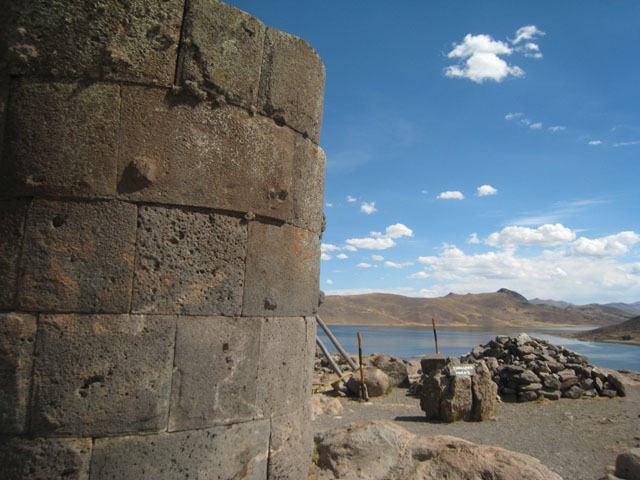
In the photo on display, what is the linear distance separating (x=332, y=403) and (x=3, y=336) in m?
8.50

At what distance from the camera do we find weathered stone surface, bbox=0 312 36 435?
279cm

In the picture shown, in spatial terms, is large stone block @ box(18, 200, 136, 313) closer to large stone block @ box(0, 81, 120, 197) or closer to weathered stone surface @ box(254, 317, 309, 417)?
large stone block @ box(0, 81, 120, 197)

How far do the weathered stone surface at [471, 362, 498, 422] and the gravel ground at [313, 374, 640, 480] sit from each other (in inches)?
8.0

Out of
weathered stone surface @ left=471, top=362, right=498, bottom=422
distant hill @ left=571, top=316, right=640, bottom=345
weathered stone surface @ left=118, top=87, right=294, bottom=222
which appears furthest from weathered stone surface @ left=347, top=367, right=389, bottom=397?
distant hill @ left=571, top=316, right=640, bottom=345

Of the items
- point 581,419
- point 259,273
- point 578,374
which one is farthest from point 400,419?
point 259,273

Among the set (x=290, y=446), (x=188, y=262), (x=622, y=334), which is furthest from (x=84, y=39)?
(x=622, y=334)

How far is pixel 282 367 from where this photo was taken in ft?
11.7

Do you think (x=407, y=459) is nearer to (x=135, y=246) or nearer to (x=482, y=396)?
(x=135, y=246)

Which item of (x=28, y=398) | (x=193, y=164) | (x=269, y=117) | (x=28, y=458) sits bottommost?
(x=28, y=458)

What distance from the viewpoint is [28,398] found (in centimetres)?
280

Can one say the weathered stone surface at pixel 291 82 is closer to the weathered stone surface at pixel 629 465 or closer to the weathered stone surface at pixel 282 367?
the weathered stone surface at pixel 282 367

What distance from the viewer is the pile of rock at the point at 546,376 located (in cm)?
1234

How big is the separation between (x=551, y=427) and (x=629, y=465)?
162 inches

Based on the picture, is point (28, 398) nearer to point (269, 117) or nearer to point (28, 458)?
point (28, 458)
